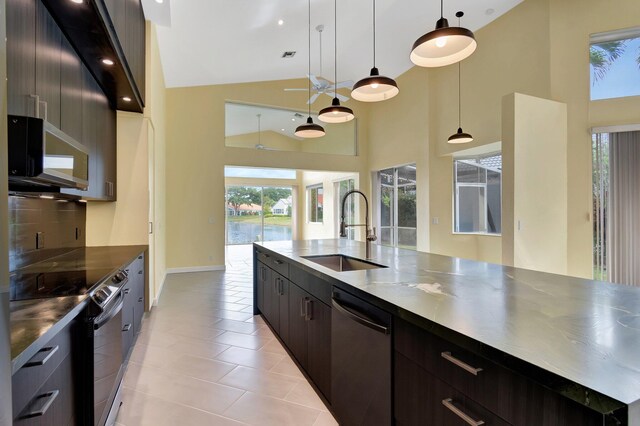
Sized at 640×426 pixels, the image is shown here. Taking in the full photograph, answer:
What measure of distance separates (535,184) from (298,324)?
3.91 meters

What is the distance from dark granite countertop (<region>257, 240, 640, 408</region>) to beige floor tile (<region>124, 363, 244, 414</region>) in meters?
1.15

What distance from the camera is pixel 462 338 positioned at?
920mm

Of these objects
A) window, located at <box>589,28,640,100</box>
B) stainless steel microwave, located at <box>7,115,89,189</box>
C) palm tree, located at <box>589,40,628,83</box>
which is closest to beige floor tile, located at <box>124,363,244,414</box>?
stainless steel microwave, located at <box>7,115,89,189</box>

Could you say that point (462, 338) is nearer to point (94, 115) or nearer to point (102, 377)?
point (102, 377)

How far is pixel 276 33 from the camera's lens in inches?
207

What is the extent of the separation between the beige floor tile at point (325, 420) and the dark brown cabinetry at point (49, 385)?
4.20 ft

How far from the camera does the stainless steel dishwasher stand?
1.35 metres

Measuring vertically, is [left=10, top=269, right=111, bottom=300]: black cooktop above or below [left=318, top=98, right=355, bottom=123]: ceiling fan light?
below

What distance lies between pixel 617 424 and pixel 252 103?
7.78 m

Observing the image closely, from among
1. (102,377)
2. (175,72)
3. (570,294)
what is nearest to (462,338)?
(570,294)

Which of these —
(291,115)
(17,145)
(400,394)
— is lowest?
A: (400,394)

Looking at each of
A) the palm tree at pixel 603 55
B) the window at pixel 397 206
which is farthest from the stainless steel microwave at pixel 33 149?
the window at pixel 397 206

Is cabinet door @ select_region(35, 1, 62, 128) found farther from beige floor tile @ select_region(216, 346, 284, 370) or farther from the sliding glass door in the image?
the sliding glass door

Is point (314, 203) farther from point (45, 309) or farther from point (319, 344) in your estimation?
point (45, 309)
